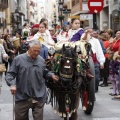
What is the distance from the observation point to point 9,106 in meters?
10.5

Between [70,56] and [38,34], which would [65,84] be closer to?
[70,56]

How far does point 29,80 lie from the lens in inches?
267

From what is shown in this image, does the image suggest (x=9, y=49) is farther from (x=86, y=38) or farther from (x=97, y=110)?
(x=86, y=38)

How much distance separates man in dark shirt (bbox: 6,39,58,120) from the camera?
675 centimetres

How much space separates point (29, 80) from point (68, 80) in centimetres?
92

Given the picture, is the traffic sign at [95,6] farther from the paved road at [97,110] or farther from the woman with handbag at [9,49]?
the paved road at [97,110]

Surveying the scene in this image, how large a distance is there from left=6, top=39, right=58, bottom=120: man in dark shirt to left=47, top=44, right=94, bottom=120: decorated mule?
644 mm

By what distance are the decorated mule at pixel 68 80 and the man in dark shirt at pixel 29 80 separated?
0.64 m

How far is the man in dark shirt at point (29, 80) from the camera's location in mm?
6754

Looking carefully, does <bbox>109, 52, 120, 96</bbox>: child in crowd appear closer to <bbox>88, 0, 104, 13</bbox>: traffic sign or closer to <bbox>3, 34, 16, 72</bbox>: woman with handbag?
<bbox>88, 0, 104, 13</bbox>: traffic sign

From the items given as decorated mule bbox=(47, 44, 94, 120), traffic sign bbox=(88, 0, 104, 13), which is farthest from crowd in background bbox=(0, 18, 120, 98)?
traffic sign bbox=(88, 0, 104, 13)

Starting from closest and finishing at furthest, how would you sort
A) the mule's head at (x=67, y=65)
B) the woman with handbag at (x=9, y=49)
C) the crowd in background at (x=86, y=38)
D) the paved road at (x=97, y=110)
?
the mule's head at (x=67, y=65), the paved road at (x=97, y=110), the crowd in background at (x=86, y=38), the woman with handbag at (x=9, y=49)

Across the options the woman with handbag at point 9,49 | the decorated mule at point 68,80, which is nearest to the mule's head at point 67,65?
the decorated mule at point 68,80

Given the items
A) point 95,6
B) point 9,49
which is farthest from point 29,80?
point 9,49
